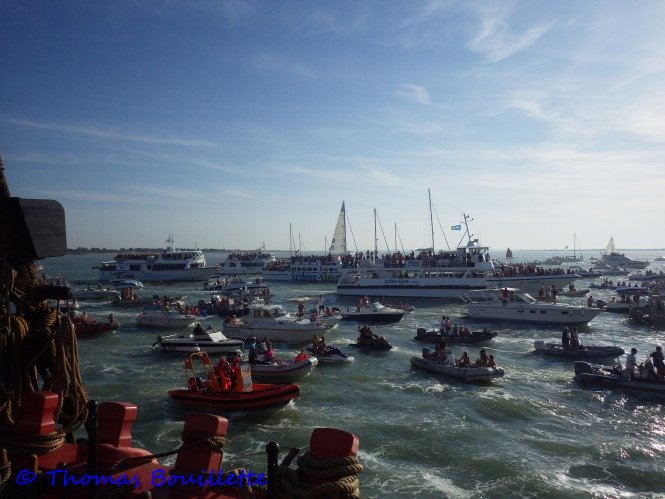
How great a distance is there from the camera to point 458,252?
185ft

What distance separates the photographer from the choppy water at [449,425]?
12211mm

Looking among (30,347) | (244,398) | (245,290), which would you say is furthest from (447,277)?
(30,347)

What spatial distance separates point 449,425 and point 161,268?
74560 millimetres

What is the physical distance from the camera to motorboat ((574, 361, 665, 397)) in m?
18.5

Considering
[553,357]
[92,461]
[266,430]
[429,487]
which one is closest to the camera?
[92,461]

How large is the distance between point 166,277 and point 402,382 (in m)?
69.3

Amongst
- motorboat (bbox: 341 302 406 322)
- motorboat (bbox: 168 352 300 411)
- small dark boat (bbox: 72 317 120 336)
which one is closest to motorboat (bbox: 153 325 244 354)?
small dark boat (bbox: 72 317 120 336)

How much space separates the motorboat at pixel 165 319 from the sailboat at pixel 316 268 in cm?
4624

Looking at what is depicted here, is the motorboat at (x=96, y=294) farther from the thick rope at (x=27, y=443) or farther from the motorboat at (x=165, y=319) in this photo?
the thick rope at (x=27, y=443)

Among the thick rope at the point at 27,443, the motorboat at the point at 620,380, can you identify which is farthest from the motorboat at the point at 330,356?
the thick rope at the point at 27,443

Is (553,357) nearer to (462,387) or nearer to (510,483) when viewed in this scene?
(462,387)

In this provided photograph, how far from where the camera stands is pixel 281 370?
20531mm

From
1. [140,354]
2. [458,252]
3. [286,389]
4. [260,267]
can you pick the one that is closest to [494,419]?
[286,389]

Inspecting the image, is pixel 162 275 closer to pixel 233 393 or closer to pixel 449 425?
pixel 233 393
